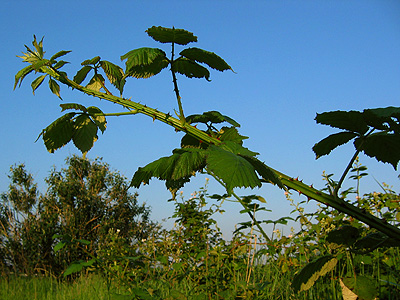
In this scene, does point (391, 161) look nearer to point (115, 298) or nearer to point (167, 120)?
point (167, 120)

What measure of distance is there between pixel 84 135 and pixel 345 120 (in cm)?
116

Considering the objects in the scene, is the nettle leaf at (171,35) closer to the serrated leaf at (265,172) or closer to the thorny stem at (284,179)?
the thorny stem at (284,179)

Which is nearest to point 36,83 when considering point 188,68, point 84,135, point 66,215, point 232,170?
point 84,135

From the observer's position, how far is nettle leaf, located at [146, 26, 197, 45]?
1451 millimetres

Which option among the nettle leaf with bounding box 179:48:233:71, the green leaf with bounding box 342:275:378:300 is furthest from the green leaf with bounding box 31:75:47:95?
the green leaf with bounding box 342:275:378:300

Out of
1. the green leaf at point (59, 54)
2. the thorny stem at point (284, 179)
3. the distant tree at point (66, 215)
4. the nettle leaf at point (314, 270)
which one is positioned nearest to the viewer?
the thorny stem at point (284, 179)

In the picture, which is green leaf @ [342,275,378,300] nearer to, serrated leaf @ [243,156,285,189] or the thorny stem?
the thorny stem

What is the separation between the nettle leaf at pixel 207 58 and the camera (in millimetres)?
1464

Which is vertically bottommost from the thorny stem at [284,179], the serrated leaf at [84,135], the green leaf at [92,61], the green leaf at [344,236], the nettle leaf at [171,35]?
the green leaf at [344,236]

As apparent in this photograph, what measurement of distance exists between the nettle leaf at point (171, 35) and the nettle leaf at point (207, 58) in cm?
5

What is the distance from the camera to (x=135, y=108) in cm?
143

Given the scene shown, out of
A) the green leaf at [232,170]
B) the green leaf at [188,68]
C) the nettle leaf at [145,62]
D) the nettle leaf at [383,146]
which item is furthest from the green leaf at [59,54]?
the nettle leaf at [383,146]

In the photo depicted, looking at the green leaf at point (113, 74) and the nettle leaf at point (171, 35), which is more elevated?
the green leaf at point (113, 74)

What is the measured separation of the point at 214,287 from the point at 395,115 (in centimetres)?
192
